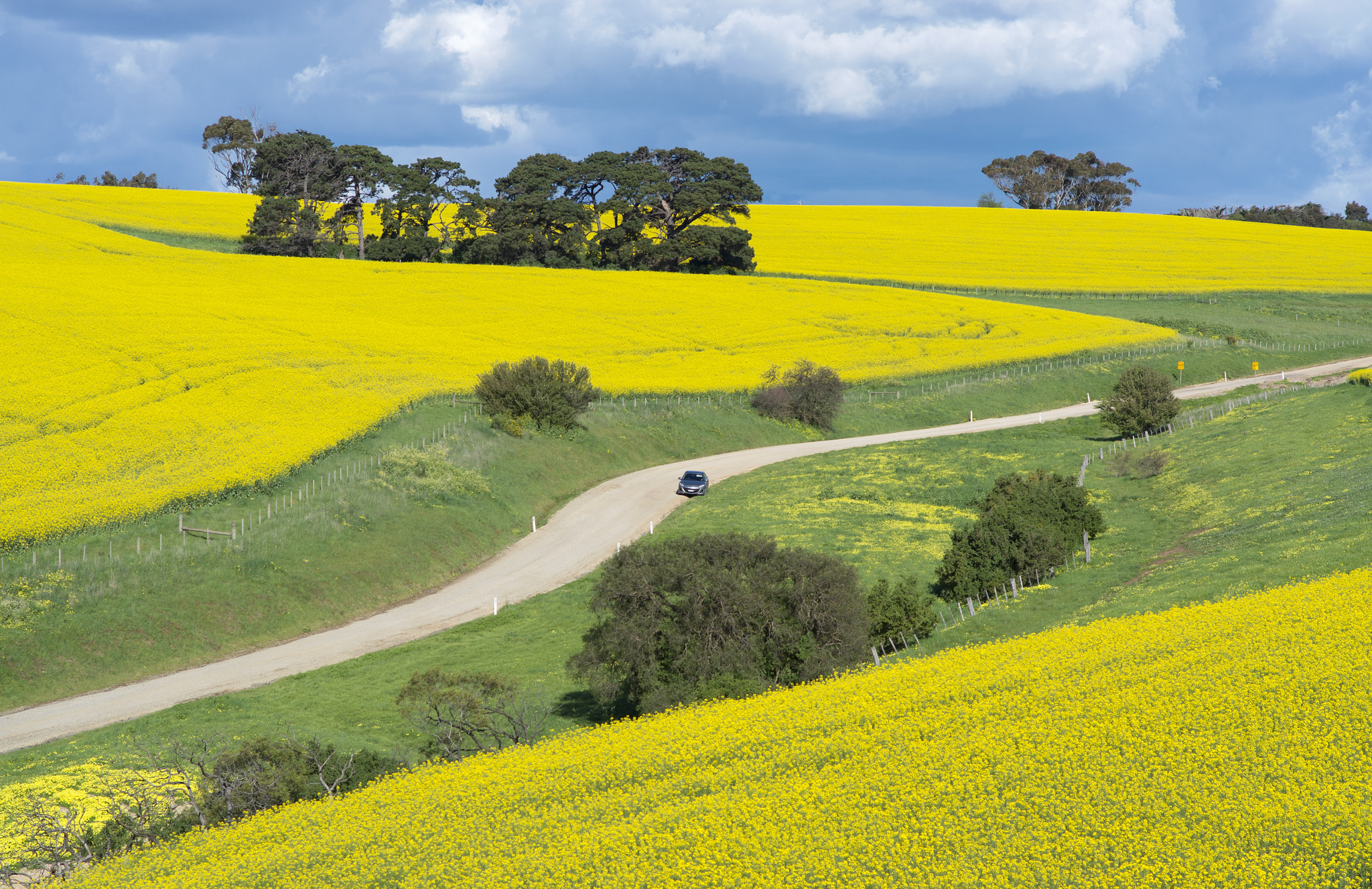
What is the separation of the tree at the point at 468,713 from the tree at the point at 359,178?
337ft

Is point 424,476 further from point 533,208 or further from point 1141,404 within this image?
point 533,208

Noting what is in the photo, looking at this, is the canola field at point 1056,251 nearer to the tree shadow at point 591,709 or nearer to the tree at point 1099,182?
the tree at point 1099,182

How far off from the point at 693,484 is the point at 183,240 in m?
85.9

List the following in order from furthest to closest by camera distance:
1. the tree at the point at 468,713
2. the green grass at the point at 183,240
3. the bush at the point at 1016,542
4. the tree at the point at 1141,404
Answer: the green grass at the point at 183,240 → the tree at the point at 1141,404 → the bush at the point at 1016,542 → the tree at the point at 468,713

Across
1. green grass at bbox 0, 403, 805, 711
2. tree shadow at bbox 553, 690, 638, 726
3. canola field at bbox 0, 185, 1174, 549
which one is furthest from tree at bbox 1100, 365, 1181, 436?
tree shadow at bbox 553, 690, 638, 726

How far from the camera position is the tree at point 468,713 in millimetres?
23750

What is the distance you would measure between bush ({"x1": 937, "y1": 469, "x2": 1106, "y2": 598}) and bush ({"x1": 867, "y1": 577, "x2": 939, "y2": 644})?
197 inches

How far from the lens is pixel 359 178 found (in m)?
120

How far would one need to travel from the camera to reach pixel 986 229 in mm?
151375

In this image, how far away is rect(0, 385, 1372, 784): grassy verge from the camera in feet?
90.6

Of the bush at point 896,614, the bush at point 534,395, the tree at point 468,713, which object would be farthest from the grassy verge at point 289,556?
the bush at point 896,614

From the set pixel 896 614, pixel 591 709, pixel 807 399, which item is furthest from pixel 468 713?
pixel 807 399

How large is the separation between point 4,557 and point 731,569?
26.3m

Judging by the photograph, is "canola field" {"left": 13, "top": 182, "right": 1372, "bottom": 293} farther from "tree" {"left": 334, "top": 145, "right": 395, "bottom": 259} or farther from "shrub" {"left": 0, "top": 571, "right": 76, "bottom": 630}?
"shrub" {"left": 0, "top": 571, "right": 76, "bottom": 630}
